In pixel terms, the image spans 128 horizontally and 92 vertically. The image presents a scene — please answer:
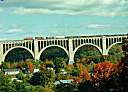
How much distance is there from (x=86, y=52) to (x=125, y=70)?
349 feet

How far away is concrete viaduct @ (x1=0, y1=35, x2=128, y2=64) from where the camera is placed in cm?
11769

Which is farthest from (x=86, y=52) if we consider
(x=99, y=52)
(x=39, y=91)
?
(x=39, y=91)

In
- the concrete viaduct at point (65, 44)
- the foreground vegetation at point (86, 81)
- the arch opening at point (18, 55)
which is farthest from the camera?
the arch opening at point (18, 55)

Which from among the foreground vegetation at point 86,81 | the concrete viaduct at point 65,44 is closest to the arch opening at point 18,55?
the concrete viaduct at point 65,44

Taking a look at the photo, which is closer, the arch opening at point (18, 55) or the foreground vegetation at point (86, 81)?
the foreground vegetation at point (86, 81)

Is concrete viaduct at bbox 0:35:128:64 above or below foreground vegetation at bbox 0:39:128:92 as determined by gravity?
above

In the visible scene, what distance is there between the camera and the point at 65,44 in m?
121

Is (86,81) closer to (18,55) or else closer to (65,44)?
(65,44)

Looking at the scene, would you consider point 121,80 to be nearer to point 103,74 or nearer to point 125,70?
point 125,70

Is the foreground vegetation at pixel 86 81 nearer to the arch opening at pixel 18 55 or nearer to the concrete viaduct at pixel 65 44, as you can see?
the concrete viaduct at pixel 65 44

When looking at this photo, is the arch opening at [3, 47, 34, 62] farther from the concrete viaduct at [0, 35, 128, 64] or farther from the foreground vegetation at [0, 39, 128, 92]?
the foreground vegetation at [0, 39, 128, 92]

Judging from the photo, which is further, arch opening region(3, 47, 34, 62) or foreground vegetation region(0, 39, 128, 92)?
arch opening region(3, 47, 34, 62)

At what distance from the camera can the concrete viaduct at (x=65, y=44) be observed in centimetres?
11769

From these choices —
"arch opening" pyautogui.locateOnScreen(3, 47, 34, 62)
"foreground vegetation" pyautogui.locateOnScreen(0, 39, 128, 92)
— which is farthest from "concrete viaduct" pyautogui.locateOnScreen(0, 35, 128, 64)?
→ "foreground vegetation" pyautogui.locateOnScreen(0, 39, 128, 92)
